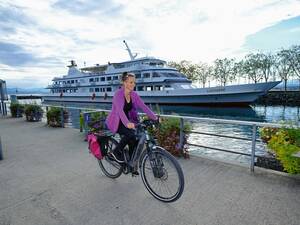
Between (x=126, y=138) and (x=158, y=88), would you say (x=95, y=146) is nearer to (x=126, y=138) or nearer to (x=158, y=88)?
(x=126, y=138)

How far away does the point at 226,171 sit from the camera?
3.77 meters

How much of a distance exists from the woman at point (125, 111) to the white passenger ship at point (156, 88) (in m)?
22.9

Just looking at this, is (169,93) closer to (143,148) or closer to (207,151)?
(207,151)

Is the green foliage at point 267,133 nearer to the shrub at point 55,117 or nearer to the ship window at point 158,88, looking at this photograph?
the shrub at point 55,117

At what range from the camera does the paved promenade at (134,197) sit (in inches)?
97.4

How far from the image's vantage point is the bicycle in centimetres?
269

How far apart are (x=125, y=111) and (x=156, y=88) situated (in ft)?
83.5

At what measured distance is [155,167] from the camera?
2.86 meters

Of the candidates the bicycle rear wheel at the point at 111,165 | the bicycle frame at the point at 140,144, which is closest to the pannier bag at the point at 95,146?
the bicycle rear wheel at the point at 111,165

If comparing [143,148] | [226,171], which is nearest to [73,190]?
[143,148]

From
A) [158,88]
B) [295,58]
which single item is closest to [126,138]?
[158,88]

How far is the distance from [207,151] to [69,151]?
17.4 feet

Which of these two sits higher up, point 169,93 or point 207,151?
point 169,93

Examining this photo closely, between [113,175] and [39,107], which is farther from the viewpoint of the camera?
[39,107]
